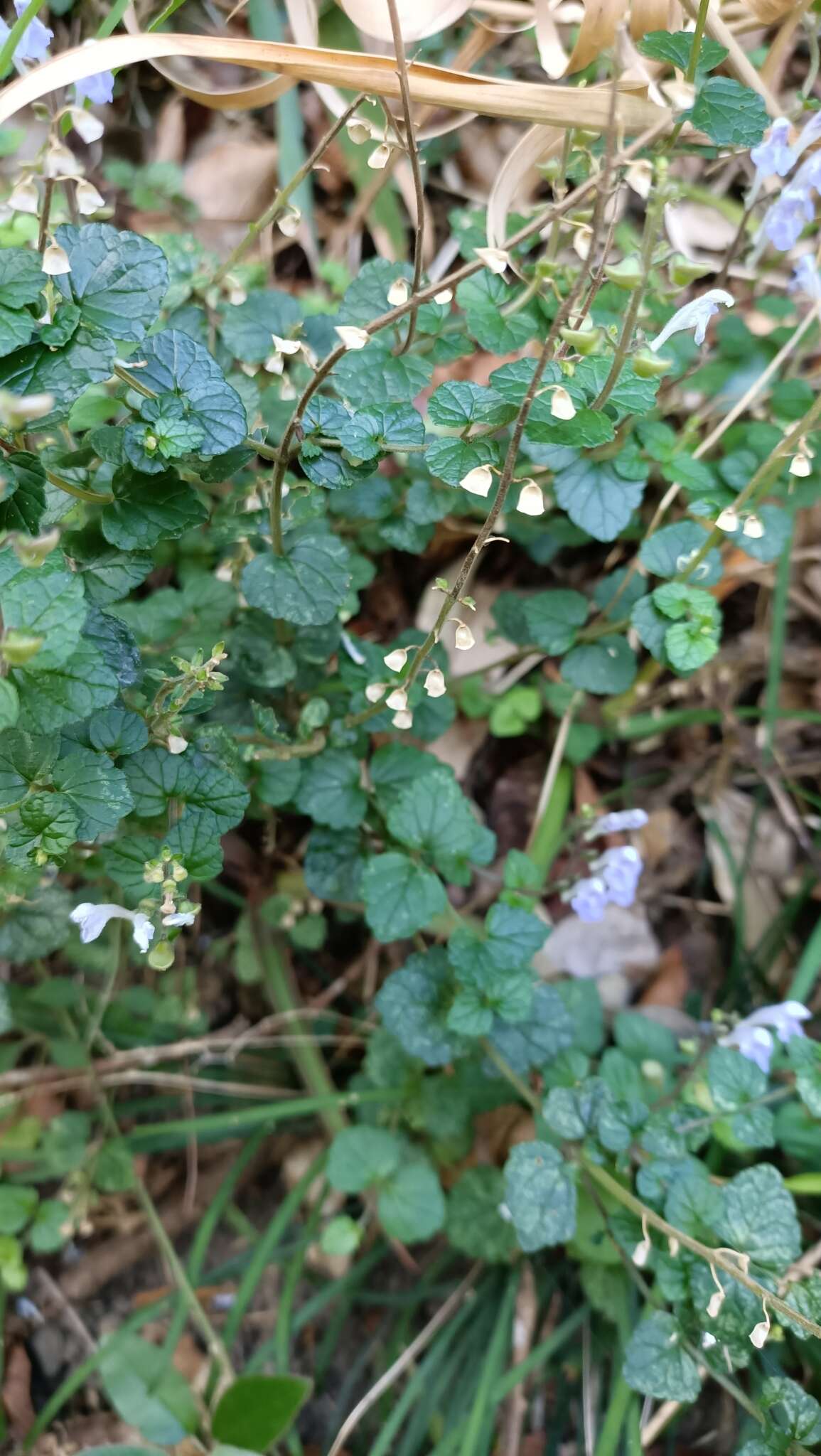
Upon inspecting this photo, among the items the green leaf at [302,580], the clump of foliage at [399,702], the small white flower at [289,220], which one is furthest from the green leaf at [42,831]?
the small white flower at [289,220]

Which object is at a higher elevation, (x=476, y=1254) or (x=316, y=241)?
(x=316, y=241)

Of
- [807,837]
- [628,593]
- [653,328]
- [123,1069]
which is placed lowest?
[123,1069]

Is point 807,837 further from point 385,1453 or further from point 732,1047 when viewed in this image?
point 385,1453

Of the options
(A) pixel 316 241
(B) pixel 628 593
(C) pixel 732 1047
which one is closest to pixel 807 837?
(C) pixel 732 1047

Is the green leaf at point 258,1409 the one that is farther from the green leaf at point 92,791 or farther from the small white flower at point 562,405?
the small white flower at point 562,405

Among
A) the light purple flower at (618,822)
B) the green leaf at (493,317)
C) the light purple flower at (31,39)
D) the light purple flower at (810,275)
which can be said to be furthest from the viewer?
the light purple flower at (618,822)
